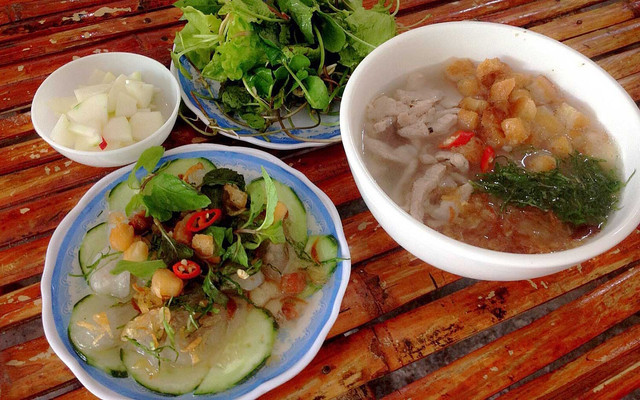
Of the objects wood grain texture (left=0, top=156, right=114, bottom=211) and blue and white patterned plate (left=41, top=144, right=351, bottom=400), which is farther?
wood grain texture (left=0, top=156, right=114, bottom=211)

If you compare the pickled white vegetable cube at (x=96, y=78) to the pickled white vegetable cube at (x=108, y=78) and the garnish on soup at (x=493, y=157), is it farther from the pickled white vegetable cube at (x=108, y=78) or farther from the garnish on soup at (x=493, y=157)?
the garnish on soup at (x=493, y=157)

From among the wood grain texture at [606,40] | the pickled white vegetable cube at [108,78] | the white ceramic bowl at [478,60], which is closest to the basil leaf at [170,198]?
the white ceramic bowl at [478,60]

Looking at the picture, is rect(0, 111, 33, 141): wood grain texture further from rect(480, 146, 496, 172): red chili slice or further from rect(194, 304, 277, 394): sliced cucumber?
rect(480, 146, 496, 172): red chili slice

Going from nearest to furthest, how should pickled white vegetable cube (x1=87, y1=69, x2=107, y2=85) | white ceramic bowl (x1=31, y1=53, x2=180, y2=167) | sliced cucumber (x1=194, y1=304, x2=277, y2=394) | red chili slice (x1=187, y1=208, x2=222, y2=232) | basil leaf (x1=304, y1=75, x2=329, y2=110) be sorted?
sliced cucumber (x1=194, y1=304, x2=277, y2=394) → red chili slice (x1=187, y1=208, x2=222, y2=232) → white ceramic bowl (x1=31, y1=53, x2=180, y2=167) → basil leaf (x1=304, y1=75, x2=329, y2=110) → pickled white vegetable cube (x1=87, y1=69, x2=107, y2=85)

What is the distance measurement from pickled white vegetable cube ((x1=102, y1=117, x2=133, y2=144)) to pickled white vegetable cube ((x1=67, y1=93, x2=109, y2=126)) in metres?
0.02

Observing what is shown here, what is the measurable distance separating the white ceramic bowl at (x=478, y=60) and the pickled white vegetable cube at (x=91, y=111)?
2.64 feet

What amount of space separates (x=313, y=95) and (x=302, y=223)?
450 millimetres

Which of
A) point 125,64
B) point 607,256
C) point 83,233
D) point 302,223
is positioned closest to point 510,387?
point 607,256

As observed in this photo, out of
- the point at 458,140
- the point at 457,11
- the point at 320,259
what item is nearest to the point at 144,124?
the point at 320,259

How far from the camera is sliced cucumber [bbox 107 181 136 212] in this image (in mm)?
1349

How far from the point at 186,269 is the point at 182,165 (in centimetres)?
40

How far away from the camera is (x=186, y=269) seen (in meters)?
1.15

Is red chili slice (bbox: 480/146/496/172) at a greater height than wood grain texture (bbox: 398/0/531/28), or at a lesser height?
greater

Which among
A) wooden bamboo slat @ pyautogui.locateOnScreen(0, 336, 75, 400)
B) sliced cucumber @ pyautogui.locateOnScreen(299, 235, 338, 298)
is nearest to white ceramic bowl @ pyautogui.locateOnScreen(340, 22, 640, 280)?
sliced cucumber @ pyautogui.locateOnScreen(299, 235, 338, 298)
